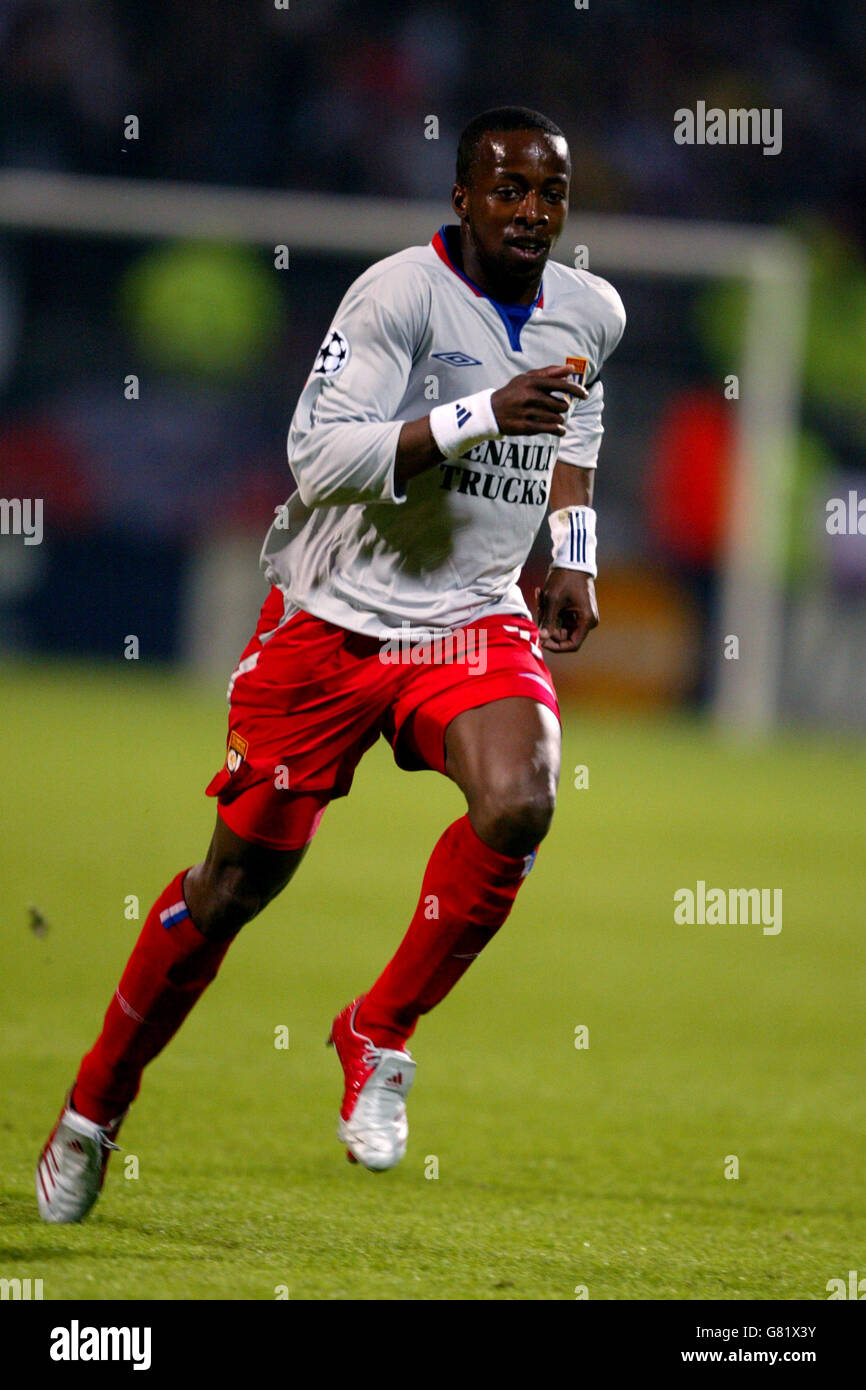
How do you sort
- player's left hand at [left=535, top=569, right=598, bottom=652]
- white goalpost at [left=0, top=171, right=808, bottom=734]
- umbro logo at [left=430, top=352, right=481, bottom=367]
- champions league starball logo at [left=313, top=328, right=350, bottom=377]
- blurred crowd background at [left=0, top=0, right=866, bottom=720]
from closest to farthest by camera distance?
1. champions league starball logo at [left=313, top=328, right=350, bottom=377]
2. umbro logo at [left=430, top=352, right=481, bottom=367]
3. player's left hand at [left=535, top=569, right=598, bottom=652]
4. white goalpost at [left=0, top=171, right=808, bottom=734]
5. blurred crowd background at [left=0, top=0, right=866, bottom=720]

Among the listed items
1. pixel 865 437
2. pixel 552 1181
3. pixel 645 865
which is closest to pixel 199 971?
pixel 552 1181

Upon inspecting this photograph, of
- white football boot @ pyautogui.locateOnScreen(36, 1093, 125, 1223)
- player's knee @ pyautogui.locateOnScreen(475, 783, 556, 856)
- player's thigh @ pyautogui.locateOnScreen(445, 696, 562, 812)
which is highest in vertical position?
player's thigh @ pyautogui.locateOnScreen(445, 696, 562, 812)

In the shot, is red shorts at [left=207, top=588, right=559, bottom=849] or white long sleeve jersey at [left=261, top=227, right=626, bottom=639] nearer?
white long sleeve jersey at [left=261, top=227, right=626, bottom=639]

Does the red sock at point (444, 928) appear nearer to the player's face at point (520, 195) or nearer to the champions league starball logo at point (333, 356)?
the champions league starball logo at point (333, 356)

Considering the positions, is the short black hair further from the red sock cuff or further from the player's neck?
the red sock cuff

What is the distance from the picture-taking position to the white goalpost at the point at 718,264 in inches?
534

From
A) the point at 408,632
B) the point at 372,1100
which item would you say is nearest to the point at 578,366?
the point at 408,632

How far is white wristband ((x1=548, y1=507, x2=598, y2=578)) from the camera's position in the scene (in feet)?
12.1

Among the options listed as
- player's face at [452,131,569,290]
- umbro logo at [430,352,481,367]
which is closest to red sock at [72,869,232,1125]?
umbro logo at [430,352,481,367]

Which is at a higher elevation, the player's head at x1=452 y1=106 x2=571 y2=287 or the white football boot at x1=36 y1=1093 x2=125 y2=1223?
the player's head at x1=452 y1=106 x2=571 y2=287

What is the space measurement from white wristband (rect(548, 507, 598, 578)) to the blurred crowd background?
10.0 meters

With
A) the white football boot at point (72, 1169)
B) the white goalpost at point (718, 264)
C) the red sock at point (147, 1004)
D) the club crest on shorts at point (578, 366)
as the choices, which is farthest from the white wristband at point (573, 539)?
the white goalpost at point (718, 264)

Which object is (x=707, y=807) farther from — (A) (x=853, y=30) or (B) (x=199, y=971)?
(A) (x=853, y=30)

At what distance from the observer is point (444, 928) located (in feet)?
11.0
